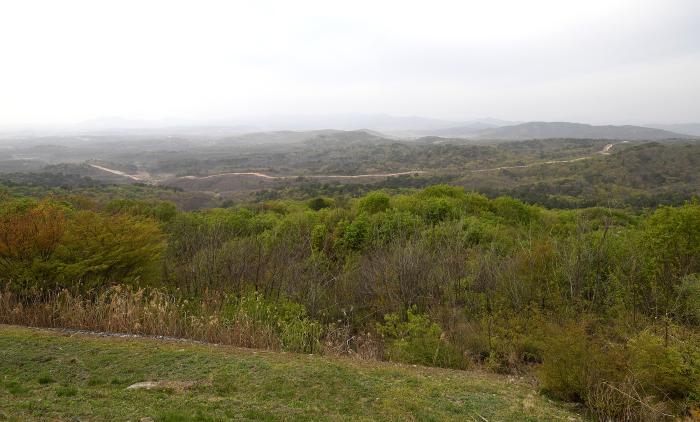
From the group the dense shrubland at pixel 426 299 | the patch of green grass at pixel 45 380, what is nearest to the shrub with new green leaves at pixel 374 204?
the dense shrubland at pixel 426 299

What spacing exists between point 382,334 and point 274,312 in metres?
2.63

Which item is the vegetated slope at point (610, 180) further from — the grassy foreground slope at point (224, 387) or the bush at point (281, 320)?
the grassy foreground slope at point (224, 387)

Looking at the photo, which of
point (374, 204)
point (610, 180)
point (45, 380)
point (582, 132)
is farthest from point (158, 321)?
point (582, 132)

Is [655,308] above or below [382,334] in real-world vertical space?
above

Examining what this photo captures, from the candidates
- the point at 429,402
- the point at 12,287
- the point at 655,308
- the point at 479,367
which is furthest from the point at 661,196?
the point at 12,287

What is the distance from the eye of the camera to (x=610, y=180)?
4497 cm

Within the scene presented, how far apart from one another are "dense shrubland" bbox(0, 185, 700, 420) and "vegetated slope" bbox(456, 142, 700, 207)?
25.0 meters

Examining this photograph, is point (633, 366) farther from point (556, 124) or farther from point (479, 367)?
point (556, 124)

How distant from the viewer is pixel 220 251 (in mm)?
13117

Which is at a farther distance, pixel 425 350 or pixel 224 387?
pixel 425 350

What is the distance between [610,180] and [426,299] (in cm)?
4265

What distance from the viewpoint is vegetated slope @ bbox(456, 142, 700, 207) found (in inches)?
1427

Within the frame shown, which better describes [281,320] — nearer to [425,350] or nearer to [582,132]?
[425,350]

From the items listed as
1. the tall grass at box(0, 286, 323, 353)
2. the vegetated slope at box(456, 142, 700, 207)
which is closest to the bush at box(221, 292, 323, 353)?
the tall grass at box(0, 286, 323, 353)
